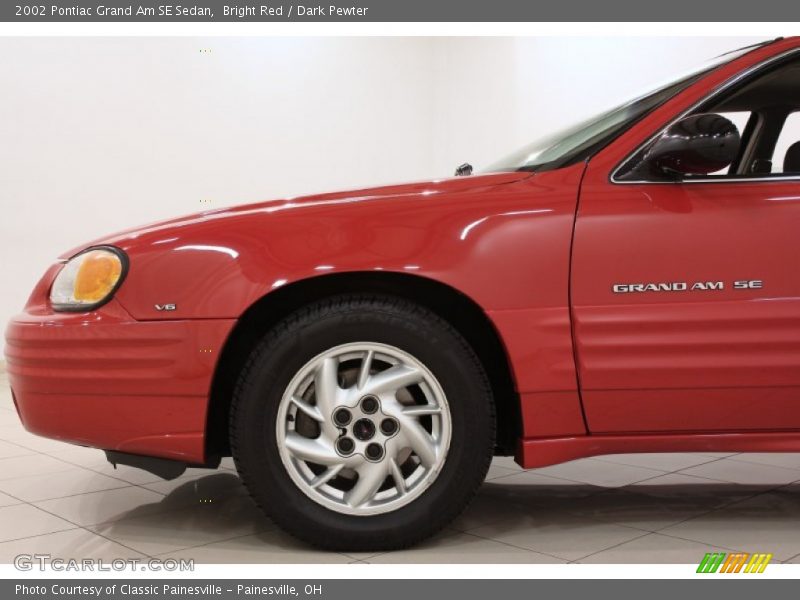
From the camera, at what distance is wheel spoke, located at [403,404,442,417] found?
7.44 feet

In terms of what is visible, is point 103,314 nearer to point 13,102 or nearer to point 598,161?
point 598,161

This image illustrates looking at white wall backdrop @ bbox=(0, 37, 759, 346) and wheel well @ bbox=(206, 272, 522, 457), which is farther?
white wall backdrop @ bbox=(0, 37, 759, 346)

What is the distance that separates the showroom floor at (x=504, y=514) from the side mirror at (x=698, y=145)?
1061 mm

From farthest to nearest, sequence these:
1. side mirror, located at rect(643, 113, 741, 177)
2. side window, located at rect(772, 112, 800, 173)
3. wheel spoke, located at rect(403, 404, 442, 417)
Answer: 1. side window, located at rect(772, 112, 800, 173)
2. wheel spoke, located at rect(403, 404, 442, 417)
3. side mirror, located at rect(643, 113, 741, 177)

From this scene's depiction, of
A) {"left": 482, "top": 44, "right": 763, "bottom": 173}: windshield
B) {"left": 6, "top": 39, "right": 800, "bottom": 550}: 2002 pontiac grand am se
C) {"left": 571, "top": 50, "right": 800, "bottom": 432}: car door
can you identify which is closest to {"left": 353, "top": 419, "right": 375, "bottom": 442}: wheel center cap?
{"left": 6, "top": 39, "right": 800, "bottom": 550}: 2002 pontiac grand am se

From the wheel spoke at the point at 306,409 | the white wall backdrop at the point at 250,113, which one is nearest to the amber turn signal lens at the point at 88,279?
the wheel spoke at the point at 306,409

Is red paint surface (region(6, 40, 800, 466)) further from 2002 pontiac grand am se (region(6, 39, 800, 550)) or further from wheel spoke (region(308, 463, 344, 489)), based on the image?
wheel spoke (region(308, 463, 344, 489))

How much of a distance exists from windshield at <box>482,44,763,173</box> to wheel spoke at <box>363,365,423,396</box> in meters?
0.72

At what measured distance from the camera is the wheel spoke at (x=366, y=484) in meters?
2.28

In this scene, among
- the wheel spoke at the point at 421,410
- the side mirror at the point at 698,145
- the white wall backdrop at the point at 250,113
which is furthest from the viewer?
the white wall backdrop at the point at 250,113

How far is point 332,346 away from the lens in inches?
88.6

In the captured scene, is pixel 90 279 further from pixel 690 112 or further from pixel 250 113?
pixel 250 113

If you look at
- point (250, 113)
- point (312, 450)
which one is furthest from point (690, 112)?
point (250, 113)

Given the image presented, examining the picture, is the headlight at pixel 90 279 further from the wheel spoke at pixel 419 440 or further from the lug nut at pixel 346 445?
the wheel spoke at pixel 419 440
